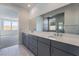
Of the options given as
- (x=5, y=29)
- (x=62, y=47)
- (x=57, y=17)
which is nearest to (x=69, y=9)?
(x=57, y=17)

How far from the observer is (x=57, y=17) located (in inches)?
104

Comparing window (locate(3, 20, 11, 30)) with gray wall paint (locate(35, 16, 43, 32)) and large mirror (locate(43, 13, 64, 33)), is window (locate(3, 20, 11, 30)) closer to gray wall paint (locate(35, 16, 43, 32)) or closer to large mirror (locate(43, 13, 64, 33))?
large mirror (locate(43, 13, 64, 33))

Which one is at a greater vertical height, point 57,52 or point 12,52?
point 57,52

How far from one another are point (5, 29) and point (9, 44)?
3.17 ft

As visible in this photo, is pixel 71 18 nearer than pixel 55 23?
Yes

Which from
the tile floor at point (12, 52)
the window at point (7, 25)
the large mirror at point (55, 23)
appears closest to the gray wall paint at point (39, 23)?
the large mirror at point (55, 23)

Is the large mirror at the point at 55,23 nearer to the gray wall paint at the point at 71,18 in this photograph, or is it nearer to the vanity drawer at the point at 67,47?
the gray wall paint at the point at 71,18

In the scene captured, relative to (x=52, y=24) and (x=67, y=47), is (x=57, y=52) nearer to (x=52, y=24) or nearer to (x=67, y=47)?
(x=67, y=47)

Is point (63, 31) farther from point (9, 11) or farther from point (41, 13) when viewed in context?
point (9, 11)

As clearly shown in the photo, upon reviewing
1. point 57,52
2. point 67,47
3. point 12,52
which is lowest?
point 12,52

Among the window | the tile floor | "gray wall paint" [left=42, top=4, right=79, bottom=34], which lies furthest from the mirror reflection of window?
the window

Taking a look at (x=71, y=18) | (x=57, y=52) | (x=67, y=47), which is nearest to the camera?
(x=67, y=47)

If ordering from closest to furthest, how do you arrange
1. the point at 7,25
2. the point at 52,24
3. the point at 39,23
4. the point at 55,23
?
the point at 7,25 → the point at 55,23 → the point at 52,24 → the point at 39,23

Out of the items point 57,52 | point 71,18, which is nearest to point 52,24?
point 71,18
